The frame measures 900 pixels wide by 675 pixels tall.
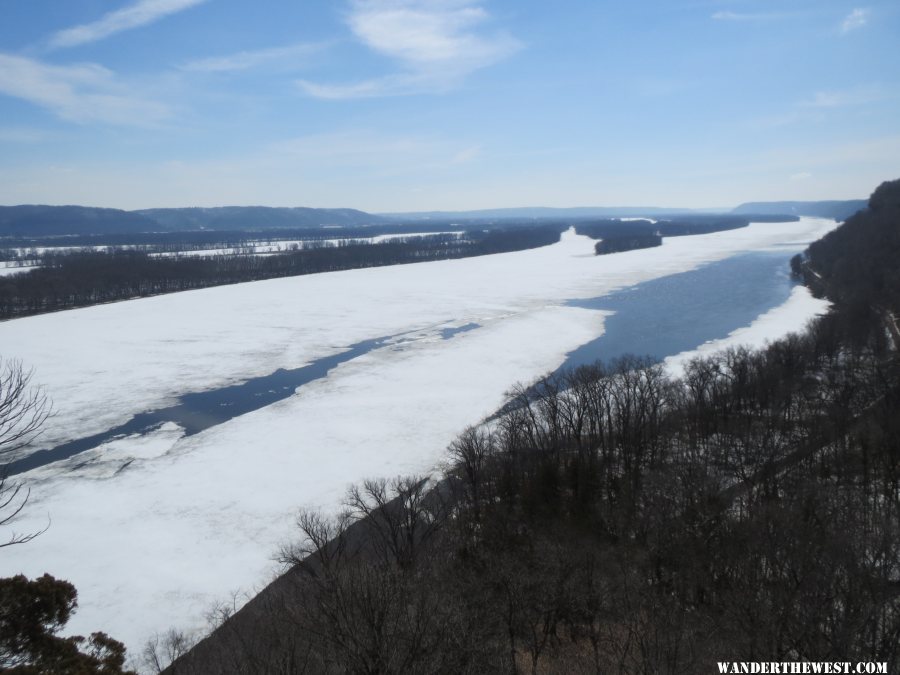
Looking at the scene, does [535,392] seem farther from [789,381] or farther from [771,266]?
[771,266]

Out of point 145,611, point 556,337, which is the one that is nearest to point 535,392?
point 556,337

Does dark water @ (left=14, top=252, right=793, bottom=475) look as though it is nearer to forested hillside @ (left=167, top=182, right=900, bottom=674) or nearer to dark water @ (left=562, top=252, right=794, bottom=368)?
dark water @ (left=562, top=252, right=794, bottom=368)

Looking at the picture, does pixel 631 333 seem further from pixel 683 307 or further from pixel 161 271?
pixel 161 271

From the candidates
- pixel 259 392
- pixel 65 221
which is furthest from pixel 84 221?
pixel 259 392

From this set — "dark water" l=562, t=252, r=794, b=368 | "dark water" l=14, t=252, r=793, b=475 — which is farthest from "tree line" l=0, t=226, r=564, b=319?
"dark water" l=562, t=252, r=794, b=368

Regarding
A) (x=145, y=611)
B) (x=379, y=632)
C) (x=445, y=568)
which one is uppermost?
(x=379, y=632)

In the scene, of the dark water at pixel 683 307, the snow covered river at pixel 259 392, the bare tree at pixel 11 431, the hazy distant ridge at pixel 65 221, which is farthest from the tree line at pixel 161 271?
the hazy distant ridge at pixel 65 221
